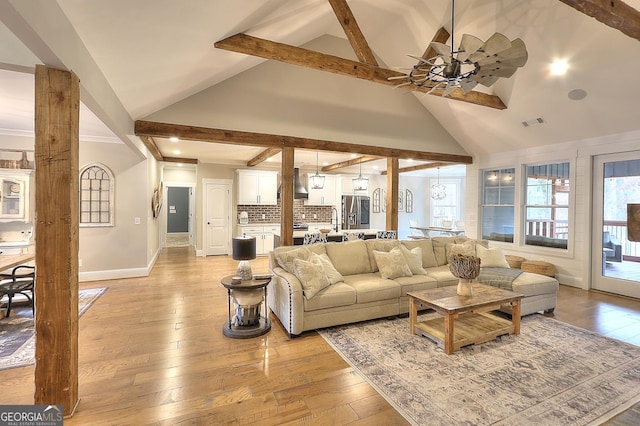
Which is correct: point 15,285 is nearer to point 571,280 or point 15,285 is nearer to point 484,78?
point 484,78

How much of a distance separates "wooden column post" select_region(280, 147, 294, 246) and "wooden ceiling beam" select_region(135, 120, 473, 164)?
217mm

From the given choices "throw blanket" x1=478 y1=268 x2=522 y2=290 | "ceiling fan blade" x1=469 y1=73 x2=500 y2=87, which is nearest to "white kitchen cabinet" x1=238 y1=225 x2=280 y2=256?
"throw blanket" x1=478 y1=268 x2=522 y2=290

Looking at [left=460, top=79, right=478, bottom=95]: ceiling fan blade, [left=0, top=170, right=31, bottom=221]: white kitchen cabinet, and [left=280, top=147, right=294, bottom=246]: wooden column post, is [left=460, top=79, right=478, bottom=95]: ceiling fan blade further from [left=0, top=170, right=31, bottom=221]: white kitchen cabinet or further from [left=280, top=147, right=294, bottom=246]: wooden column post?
[left=0, top=170, right=31, bottom=221]: white kitchen cabinet

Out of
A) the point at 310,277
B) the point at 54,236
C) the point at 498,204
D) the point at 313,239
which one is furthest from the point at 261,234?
the point at 54,236

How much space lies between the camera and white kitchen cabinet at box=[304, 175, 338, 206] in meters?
9.08

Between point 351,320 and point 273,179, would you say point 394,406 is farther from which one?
point 273,179

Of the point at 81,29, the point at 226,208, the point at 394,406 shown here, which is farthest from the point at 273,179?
the point at 394,406

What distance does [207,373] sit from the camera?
2.54 metres

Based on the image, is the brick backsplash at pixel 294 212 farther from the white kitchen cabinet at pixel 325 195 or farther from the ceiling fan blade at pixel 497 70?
the ceiling fan blade at pixel 497 70

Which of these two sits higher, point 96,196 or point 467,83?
point 467,83

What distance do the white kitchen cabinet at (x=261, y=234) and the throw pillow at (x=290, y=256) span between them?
183 inches

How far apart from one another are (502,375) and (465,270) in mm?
1029

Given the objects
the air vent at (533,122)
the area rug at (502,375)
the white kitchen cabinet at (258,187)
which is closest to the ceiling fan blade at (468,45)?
the area rug at (502,375)

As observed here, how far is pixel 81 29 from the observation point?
2150mm
